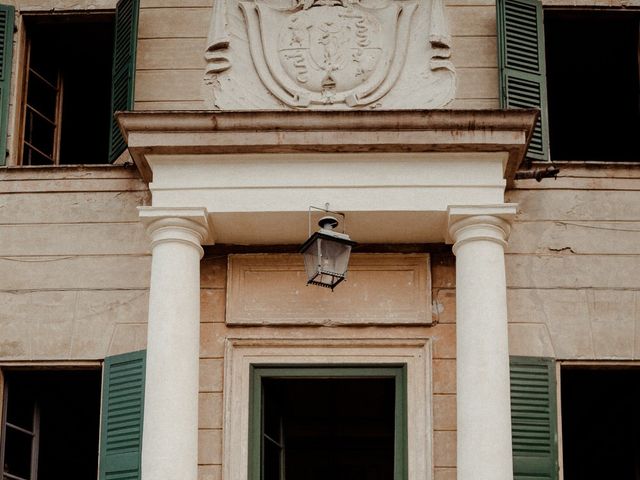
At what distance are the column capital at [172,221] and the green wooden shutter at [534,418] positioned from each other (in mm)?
2623

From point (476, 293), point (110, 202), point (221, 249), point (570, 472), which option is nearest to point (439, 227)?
point (476, 293)

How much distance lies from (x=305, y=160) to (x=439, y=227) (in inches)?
46.0

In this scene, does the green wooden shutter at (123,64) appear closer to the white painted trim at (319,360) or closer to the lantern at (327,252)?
the white painted trim at (319,360)

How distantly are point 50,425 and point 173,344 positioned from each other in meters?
2.68

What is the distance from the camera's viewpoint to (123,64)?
1268 centimetres

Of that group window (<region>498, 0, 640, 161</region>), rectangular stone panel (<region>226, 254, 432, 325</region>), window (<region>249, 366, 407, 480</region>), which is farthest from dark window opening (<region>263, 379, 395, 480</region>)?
rectangular stone panel (<region>226, 254, 432, 325</region>)

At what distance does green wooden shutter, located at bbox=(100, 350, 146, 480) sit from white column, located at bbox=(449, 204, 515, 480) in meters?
2.45

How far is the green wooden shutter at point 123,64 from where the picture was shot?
41.0 feet

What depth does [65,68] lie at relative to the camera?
45.9 ft

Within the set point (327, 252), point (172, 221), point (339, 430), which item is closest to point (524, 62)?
point (327, 252)

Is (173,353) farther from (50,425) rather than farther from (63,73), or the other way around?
(63,73)

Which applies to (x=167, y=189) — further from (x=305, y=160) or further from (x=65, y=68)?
(x=65, y=68)

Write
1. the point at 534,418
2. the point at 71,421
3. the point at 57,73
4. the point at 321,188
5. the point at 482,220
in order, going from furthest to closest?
the point at 57,73
the point at 71,421
the point at 321,188
the point at 534,418
the point at 482,220

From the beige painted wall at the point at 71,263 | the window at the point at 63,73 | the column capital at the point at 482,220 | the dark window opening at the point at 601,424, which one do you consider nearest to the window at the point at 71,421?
the beige painted wall at the point at 71,263
